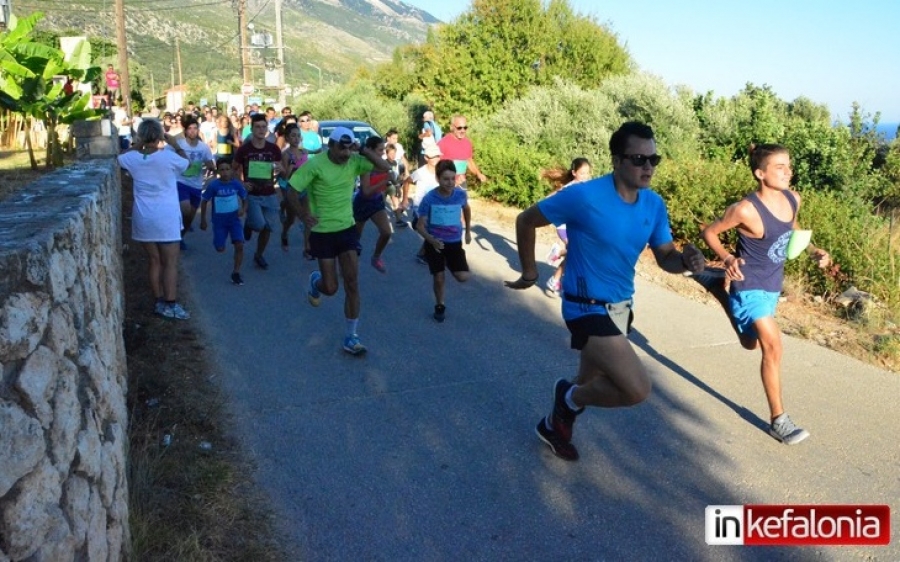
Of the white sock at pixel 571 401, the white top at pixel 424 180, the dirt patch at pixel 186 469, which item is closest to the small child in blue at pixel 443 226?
the dirt patch at pixel 186 469

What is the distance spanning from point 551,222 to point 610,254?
0.37 m

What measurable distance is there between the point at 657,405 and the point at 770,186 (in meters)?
1.71

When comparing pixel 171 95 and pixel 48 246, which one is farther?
pixel 171 95

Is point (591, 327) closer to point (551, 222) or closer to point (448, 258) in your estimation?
point (551, 222)

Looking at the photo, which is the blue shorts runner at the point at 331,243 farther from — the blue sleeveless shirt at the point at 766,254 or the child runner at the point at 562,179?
the blue sleeveless shirt at the point at 766,254

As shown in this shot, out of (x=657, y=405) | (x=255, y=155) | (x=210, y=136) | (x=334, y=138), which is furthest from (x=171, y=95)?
(x=657, y=405)

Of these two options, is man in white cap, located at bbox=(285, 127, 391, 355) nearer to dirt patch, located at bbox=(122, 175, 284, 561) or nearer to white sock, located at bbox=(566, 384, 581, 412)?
dirt patch, located at bbox=(122, 175, 284, 561)

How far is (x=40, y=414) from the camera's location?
2455mm

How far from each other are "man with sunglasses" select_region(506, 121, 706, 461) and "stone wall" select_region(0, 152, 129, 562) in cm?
239

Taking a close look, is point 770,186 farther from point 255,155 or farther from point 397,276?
point 255,155

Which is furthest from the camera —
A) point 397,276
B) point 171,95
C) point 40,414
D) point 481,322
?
point 171,95

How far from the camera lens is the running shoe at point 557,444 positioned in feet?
16.2

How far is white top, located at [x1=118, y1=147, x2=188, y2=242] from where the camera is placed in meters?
7.61

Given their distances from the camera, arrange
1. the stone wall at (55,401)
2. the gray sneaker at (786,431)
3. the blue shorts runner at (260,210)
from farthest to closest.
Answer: the blue shorts runner at (260,210)
the gray sneaker at (786,431)
the stone wall at (55,401)
